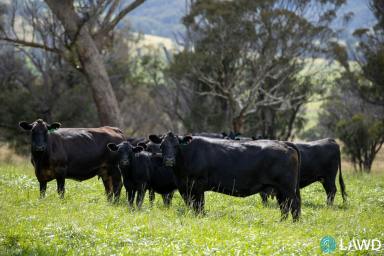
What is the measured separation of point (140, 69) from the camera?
51625mm

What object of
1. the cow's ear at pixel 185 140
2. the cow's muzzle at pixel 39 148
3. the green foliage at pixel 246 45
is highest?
the green foliage at pixel 246 45

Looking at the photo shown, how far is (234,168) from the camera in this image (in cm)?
1215

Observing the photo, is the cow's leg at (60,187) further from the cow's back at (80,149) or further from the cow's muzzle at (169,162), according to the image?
the cow's muzzle at (169,162)

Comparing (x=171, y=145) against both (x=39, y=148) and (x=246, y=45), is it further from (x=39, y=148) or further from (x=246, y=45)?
(x=246, y=45)

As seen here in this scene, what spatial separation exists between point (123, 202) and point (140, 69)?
128 ft

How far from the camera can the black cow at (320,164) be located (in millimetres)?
15844

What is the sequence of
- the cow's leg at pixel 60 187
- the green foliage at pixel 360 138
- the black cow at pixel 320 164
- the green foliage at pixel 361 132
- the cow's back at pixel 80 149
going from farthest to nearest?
the green foliage at pixel 360 138 < the green foliage at pixel 361 132 < the black cow at pixel 320 164 < the cow's back at pixel 80 149 < the cow's leg at pixel 60 187

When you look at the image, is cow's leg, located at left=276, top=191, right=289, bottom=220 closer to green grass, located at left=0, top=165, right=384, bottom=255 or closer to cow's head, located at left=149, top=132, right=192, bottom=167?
green grass, located at left=0, top=165, right=384, bottom=255

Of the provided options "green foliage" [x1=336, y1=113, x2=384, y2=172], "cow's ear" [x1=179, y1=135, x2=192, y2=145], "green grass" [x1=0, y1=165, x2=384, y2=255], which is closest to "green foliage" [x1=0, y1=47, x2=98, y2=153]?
"green foliage" [x1=336, y1=113, x2=384, y2=172]

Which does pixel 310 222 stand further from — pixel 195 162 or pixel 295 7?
pixel 295 7

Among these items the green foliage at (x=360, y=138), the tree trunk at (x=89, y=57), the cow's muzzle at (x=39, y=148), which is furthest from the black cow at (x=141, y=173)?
the green foliage at (x=360, y=138)

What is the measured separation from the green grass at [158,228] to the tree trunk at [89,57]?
11453 mm

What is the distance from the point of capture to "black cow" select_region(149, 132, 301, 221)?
11977 mm

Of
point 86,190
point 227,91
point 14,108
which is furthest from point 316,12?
point 86,190
